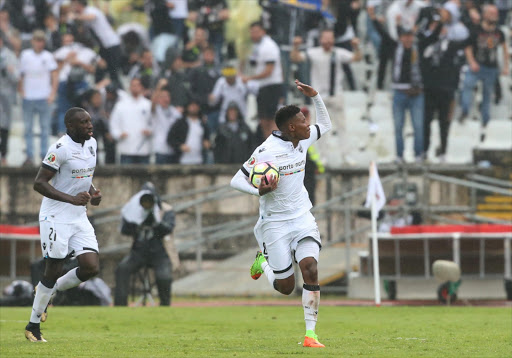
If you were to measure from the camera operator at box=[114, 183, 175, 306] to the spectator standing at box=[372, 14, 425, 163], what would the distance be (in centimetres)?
583

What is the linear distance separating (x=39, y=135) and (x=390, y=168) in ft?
24.1

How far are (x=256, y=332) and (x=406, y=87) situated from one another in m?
10.7

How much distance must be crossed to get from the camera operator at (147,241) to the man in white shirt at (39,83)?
486 cm

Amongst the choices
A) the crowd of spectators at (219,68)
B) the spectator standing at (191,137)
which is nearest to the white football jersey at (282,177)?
the crowd of spectators at (219,68)

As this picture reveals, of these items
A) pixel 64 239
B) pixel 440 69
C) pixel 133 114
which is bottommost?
pixel 64 239

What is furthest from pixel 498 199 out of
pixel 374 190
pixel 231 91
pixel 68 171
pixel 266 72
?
pixel 68 171

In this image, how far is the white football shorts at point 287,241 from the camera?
11867 mm

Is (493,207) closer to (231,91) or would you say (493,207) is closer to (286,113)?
(231,91)

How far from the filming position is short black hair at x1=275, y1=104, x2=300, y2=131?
1178 cm

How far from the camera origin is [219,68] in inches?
958

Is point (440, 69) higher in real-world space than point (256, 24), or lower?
lower

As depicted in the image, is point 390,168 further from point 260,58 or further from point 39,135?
point 39,135

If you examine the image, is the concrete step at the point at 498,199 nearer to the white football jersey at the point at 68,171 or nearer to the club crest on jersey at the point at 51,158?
the white football jersey at the point at 68,171

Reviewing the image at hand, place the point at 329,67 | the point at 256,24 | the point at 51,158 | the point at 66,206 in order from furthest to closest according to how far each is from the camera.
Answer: the point at 329,67
the point at 256,24
the point at 66,206
the point at 51,158
